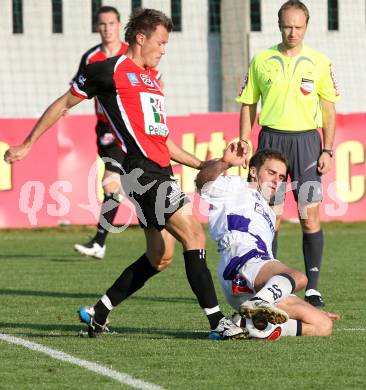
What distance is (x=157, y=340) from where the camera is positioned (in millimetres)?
7207

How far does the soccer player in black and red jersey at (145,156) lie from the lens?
7.17 metres

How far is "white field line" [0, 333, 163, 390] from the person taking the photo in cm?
572

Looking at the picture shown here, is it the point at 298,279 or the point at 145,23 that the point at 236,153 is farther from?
the point at 145,23

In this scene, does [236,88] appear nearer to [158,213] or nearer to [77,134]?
[77,134]

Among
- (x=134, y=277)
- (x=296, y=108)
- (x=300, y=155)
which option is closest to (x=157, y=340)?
(x=134, y=277)

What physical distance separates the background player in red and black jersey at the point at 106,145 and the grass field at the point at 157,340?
0.21 metres

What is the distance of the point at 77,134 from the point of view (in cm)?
1655

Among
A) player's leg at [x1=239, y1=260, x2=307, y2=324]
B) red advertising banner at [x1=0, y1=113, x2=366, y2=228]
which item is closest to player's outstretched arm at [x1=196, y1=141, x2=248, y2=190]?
player's leg at [x1=239, y1=260, x2=307, y2=324]

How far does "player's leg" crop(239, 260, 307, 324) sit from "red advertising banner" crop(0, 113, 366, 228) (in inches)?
357

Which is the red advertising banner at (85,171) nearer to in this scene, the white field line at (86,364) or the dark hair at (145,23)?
the dark hair at (145,23)

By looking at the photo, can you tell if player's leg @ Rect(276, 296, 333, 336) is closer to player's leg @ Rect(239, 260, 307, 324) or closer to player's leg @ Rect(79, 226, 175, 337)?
player's leg @ Rect(239, 260, 307, 324)

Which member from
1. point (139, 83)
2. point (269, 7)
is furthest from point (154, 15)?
point (269, 7)

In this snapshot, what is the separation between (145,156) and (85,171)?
9168 mm

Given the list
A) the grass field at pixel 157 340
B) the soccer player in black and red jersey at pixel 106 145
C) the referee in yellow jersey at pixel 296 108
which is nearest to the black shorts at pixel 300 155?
the referee in yellow jersey at pixel 296 108
